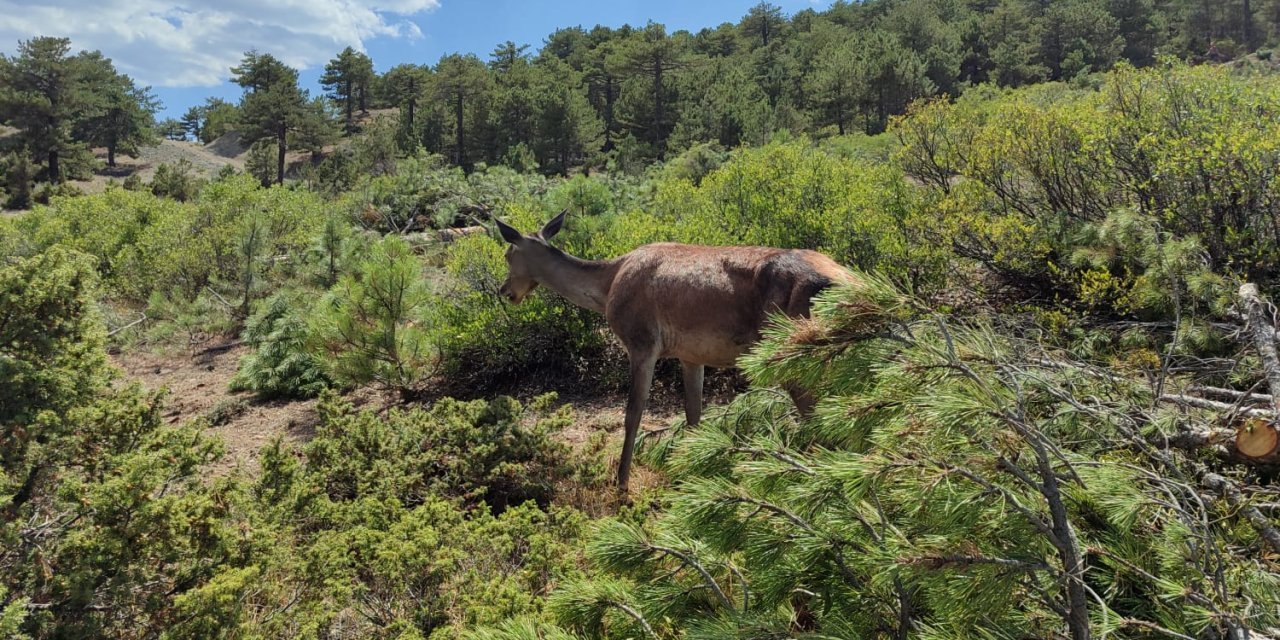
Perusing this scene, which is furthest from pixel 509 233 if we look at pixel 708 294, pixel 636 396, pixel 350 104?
pixel 350 104

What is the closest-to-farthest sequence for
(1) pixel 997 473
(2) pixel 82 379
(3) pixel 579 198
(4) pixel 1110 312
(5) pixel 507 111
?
1. (1) pixel 997 473
2. (2) pixel 82 379
3. (4) pixel 1110 312
4. (3) pixel 579 198
5. (5) pixel 507 111

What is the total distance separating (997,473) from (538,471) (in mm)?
4865

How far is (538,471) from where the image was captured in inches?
246

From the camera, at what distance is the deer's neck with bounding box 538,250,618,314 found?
6344mm

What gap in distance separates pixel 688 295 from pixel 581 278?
4.67 ft

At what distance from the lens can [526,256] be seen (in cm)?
673

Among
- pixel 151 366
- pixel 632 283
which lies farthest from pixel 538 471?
pixel 151 366

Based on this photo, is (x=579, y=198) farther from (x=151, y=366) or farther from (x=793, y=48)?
(x=793, y=48)

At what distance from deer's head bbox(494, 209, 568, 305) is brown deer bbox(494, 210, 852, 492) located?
0.06 feet

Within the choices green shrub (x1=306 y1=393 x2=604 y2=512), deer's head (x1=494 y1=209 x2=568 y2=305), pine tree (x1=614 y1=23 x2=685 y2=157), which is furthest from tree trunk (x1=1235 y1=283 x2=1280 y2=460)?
pine tree (x1=614 y1=23 x2=685 y2=157)

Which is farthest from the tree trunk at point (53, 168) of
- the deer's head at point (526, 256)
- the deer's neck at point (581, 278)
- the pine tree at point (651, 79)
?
the deer's neck at point (581, 278)

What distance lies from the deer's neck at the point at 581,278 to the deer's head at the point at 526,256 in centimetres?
8

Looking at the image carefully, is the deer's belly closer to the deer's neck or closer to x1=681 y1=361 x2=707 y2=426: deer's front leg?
x1=681 y1=361 x2=707 y2=426: deer's front leg

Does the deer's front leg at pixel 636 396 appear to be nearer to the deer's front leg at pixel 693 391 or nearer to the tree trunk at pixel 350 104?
the deer's front leg at pixel 693 391
